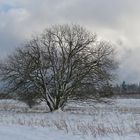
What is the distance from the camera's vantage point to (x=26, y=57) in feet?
114

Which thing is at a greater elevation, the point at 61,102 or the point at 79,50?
the point at 79,50

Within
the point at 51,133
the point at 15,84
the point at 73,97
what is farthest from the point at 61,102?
the point at 51,133

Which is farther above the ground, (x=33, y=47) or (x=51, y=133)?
(x=33, y=47)

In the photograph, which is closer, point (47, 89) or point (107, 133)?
point (107, 133)

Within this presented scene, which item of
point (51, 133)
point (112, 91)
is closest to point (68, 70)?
point (112, 91)

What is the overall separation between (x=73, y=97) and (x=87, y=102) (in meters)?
1.37

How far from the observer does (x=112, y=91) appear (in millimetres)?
34875

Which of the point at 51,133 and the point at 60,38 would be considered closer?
the point at 51,133

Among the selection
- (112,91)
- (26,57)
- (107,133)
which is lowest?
(107,133)

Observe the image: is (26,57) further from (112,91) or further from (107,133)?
(107,133)

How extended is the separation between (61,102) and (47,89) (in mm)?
1674

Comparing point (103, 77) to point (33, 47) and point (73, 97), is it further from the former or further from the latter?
point (33, 47)

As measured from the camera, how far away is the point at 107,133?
42.9 feet

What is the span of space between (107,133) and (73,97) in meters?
22.1
